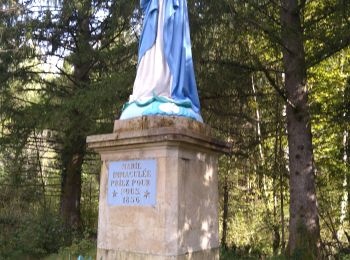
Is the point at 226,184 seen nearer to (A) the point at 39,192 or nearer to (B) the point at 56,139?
(B) the point at 56,139

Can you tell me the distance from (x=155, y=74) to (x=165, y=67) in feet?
0.48

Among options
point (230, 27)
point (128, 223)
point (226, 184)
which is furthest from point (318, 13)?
→ point (226, 184)

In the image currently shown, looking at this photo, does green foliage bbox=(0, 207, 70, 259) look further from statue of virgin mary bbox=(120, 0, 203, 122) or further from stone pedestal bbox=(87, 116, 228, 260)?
statue of virgin mary bbox=(120, 0, 203, 122)

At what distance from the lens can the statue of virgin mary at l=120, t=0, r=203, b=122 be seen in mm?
5188

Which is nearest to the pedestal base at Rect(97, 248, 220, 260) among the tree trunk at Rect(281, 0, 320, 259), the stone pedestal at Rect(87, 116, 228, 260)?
the stone pedestal at Rect(87, 116, 228, 260)

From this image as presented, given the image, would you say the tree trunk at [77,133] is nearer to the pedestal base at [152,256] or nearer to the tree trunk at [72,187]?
the tree trunk at [72,187]

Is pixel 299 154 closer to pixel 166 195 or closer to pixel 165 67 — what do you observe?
pixel 165 67

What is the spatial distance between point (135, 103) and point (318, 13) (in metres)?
4.99

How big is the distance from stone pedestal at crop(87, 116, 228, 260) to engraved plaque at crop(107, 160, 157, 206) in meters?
0.04

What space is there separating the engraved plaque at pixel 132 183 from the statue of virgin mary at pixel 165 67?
577 millimetres

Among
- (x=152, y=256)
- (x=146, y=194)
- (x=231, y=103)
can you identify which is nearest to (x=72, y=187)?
(x=231, y=103)

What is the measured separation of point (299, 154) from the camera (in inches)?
341

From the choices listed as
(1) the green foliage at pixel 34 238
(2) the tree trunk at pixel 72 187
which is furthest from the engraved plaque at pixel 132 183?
(2) the tree trunk at pixel 72 187

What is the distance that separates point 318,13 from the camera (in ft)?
28.5
